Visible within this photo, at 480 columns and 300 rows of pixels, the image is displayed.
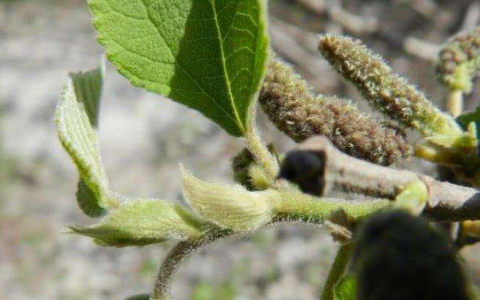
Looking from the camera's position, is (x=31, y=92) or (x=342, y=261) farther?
(x=31, y=92)

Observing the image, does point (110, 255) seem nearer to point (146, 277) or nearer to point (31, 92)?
point (146, 277)

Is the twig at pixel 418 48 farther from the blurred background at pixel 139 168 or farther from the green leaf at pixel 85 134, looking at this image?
the green leaf at pixel 85 134

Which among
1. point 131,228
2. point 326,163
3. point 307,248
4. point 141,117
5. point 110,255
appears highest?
point 326,163

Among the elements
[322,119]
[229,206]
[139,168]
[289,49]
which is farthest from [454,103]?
[139,168]

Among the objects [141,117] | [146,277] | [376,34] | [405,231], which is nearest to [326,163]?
[405,231]

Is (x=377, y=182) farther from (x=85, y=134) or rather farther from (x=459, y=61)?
(x=459, y=61)
